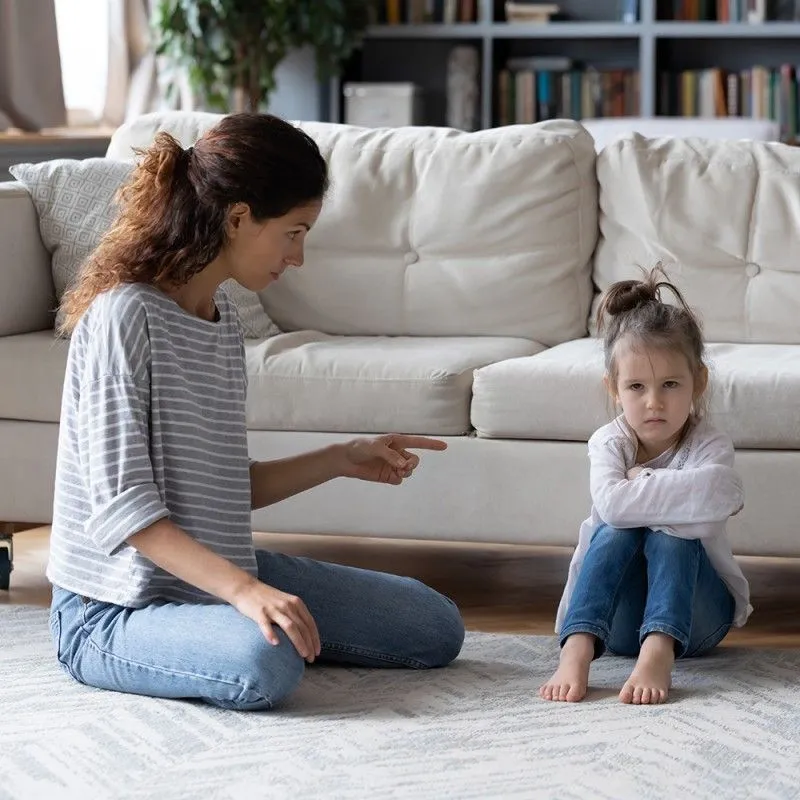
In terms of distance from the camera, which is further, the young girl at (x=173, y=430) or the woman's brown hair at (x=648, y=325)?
the woman's brown hair at (x=648, y=325)

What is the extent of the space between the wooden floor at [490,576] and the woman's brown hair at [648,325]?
19.2 inches

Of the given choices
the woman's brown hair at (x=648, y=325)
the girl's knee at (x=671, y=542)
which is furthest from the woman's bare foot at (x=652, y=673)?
the woman's brown hair at (x=648, y=325)

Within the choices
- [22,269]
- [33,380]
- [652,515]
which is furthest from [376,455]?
[22,269]

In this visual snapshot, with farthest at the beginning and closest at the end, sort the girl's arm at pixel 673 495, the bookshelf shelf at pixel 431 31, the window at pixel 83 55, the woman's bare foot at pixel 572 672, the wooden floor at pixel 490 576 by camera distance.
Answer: the bookshelf shelf at pixel 431 31
the window at pixel 83 55
the wooden floor at pixel 490 576
the girl's arm at pixel 673 495
the woman's bare foot at pixel 572 672

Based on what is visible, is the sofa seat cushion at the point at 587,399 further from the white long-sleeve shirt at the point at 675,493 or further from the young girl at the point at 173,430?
the young girl at the point at 173,430

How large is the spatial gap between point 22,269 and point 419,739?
1.44 meters

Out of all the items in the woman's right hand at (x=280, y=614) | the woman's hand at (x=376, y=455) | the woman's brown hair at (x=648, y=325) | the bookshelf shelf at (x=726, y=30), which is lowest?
the woman's right hand at (x=280, y=614)

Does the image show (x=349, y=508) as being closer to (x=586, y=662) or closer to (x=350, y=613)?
(x=350, y=613)

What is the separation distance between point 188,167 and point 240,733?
0.75m

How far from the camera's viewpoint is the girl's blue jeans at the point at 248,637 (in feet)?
6.33

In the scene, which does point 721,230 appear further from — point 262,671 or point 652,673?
point 262,671

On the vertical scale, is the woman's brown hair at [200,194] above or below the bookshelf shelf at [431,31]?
below

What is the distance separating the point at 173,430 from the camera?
1993mm

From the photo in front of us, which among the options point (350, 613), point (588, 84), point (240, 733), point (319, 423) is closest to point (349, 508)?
point (319, 423)
